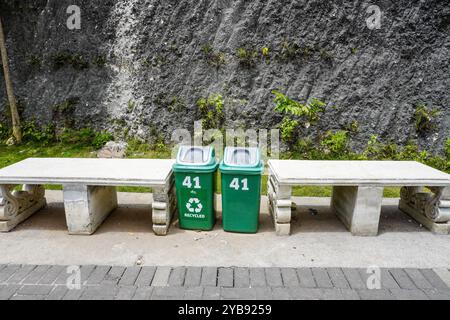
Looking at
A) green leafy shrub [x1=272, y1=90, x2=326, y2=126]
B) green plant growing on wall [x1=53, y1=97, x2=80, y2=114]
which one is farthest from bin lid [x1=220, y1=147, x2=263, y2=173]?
green plant growing on wall [x1=53, y1=97, x2=80, y2=114]

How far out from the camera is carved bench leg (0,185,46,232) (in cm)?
441

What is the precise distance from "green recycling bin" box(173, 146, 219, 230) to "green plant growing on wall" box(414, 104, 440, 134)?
5784 millimetres

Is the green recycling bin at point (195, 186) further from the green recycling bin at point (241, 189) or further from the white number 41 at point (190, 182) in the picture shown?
the green recycling bin at point (241, 189)

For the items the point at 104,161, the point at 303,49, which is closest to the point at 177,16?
the point at 303,49

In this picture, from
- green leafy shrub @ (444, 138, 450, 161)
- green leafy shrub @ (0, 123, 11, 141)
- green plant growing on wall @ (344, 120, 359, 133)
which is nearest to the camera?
green leafy shrub @ (444, 138, 450, 161)

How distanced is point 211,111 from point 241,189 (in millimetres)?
4187

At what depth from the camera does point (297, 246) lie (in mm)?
4133

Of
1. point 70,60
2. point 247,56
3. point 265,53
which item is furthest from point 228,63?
point 70,60

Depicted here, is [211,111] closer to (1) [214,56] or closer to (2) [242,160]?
(1) [214,56]

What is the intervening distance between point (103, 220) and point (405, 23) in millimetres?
7788

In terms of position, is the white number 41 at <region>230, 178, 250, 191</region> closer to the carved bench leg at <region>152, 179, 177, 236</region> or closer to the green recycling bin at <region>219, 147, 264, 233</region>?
the green recycling bin at <region>219, 147, 264, 233</region>

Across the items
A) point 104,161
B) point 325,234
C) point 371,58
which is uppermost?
point 371,58

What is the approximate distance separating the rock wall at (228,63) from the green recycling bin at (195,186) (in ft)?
12.6
